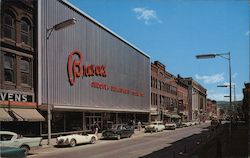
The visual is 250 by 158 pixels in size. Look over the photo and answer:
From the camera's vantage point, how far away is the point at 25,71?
3419 cm

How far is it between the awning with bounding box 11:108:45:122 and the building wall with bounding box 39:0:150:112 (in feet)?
5.90

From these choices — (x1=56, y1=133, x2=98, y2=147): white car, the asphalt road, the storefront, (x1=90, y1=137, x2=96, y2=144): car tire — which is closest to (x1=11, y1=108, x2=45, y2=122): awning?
the storefront

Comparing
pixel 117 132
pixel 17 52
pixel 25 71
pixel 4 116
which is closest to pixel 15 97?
pixel 25 71

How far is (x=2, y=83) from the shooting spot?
31094 mm

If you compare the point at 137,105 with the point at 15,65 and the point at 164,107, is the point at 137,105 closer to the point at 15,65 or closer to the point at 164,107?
the point at 164,107

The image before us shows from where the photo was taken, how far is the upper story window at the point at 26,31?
34219mm

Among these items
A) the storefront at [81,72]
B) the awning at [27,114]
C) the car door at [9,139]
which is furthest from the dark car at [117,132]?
the car door at [9,139]

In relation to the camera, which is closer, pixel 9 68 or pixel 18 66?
pixel 9 68

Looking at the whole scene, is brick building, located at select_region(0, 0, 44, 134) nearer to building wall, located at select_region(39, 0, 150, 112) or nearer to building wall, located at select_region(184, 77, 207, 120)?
building wall, located at select_region(39, 0, 150, 112)

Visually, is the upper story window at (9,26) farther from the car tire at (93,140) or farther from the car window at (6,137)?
the car window at (6,137)

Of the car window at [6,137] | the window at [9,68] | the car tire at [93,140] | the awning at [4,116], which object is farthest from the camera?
the car tire at [93,140]

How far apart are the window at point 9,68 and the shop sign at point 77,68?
9.01 meters

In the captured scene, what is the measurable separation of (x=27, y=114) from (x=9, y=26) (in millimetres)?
6992

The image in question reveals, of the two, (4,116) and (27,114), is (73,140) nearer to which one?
(27,114)
